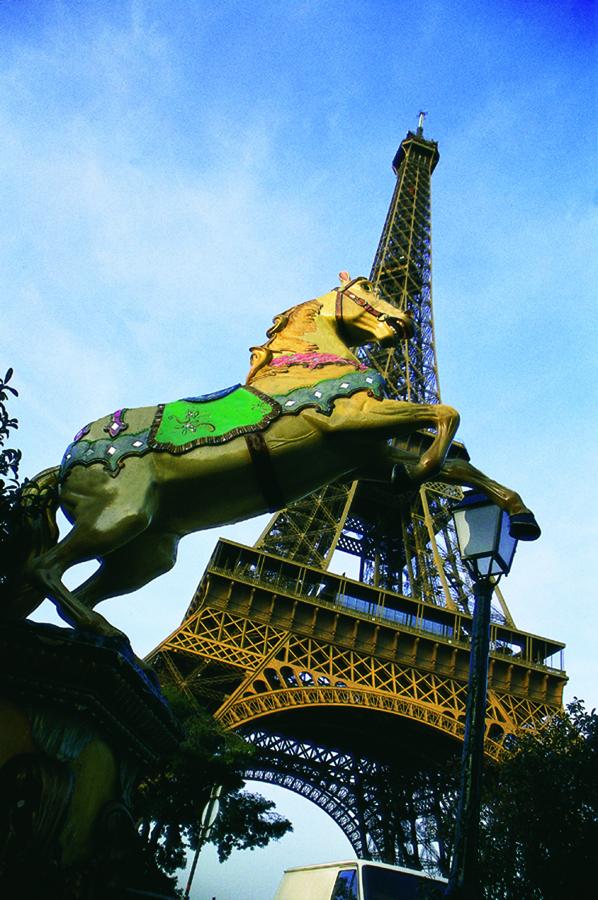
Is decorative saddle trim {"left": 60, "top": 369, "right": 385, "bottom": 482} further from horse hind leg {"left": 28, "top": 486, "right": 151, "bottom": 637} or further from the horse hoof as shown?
the horse hoof

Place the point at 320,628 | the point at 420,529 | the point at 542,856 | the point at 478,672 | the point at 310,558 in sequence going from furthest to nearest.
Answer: the point at 420,529
the point at 310,558
the point at 320,628
the point at 542,856
the point at 478,672

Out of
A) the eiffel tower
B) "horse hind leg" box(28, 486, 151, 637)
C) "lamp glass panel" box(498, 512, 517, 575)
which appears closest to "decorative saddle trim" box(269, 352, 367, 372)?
"lamp glass panel" box(498, 512, 517, 575)

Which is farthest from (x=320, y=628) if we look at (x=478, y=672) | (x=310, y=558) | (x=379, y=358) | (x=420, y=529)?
(x=478, y=672)

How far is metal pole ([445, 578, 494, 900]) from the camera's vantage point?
12.1 feet

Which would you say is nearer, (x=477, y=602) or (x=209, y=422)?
(x=209, y=422)

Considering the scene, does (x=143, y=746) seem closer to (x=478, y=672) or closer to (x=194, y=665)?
(x=478, y=672)

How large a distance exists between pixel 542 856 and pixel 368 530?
24750 millimetres

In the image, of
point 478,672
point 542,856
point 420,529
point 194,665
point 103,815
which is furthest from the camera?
point 420,529

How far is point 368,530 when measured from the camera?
125 feet

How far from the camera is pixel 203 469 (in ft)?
13.8

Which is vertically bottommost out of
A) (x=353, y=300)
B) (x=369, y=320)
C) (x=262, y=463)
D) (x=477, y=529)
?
(x=262, y=463)

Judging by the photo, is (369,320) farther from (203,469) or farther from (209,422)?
(203,469)

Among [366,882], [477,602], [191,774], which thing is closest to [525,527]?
[477,602]

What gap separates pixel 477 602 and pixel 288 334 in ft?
7.69
